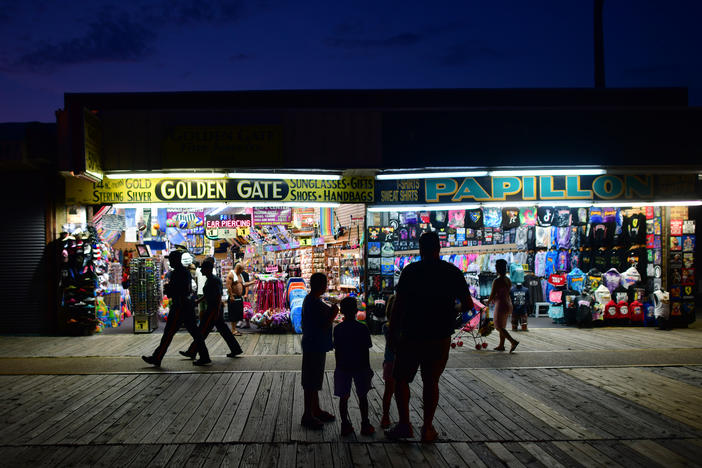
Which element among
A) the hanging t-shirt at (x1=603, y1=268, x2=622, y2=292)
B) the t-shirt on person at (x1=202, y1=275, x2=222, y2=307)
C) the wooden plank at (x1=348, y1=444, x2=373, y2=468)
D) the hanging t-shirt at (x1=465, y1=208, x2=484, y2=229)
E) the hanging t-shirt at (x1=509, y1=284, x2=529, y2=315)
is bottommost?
the wooden plank at (x1=348, y1=444, x2=373, y2=468)

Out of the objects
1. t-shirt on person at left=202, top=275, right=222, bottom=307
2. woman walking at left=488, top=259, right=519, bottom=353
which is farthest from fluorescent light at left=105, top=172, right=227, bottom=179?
woman walking at left=488, top=259, right=519, bottom=353

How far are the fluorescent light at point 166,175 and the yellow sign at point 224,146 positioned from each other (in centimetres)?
57

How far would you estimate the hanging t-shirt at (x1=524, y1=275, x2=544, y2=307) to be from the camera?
13.8 m

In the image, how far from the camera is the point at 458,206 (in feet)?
40.3

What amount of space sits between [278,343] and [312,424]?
540 centimetres

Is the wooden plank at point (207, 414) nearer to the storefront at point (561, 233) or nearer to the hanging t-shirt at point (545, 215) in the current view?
the storefront at point (561, 233)

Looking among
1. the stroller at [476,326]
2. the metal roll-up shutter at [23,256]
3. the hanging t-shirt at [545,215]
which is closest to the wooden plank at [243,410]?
the stroller at [476,326]

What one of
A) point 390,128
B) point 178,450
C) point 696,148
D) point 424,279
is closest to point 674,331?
point 696,148

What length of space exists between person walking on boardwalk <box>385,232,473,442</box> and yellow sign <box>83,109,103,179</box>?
25.6ft

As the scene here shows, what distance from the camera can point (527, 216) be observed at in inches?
512

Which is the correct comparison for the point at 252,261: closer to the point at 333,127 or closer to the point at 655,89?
the point at 333,127

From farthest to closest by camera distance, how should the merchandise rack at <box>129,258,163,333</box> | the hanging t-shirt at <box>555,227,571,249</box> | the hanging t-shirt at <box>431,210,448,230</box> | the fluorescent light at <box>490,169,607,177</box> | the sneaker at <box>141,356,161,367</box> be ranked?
1. the hanging t-shirt at <box>555,227,571,249</box>
2. the hanging t-shirt at <box>431,210,448,230</box>
3. the merchandise rack at <box>129,258,163,333</box>
4. the fluorescent light at <box>490,169,607,177</box>
5. the sneaker at <box>141,356,161,367</box>

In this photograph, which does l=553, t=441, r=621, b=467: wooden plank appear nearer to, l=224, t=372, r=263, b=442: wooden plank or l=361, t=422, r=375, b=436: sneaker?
l=361, t=422, r=375, b=436: sneaker

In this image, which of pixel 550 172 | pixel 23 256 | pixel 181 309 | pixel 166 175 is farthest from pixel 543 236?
pixel 23 256
